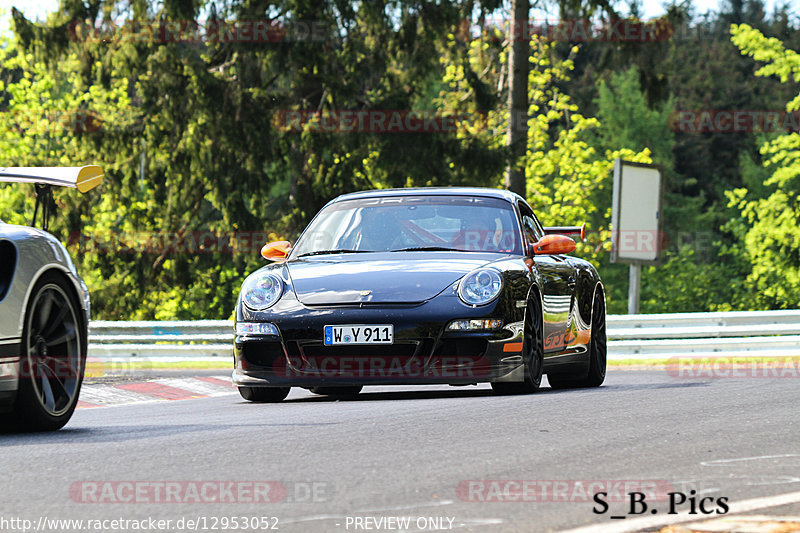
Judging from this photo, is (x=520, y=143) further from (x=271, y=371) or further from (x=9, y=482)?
(x=9, y=482)

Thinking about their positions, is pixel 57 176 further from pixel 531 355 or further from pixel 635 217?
pixel 635 217

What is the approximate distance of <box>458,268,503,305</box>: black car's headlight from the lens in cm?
919

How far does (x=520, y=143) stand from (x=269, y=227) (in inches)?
256

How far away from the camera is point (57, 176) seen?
7938 mm

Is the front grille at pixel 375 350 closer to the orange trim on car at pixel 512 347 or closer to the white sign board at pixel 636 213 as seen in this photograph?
the orange trim on car at pixel 512 347

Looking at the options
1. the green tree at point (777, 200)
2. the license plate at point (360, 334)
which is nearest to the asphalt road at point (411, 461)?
the license plate at point (360, 334)

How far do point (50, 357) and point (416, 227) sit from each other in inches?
139

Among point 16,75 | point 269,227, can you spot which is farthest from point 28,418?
point 16,75

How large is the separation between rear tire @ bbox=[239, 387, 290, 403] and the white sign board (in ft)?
41.3

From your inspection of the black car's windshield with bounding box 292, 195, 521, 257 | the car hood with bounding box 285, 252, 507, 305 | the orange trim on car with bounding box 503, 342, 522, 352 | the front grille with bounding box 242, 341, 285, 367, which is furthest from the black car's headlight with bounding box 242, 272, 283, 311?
the orange trim on car with bounding box 503, 342, 522, 352

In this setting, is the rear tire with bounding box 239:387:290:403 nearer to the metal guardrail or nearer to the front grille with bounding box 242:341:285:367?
the front grille with bounding box 242:341:285:367

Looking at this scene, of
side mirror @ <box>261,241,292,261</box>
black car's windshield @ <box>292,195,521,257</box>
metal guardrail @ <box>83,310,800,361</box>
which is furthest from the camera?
metal guardrail @ <box>83,310,800,361</box>

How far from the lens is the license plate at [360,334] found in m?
9.02

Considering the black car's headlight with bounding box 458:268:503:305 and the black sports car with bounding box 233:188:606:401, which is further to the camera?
the black car's headlight with bounding box 458:268:503:305
